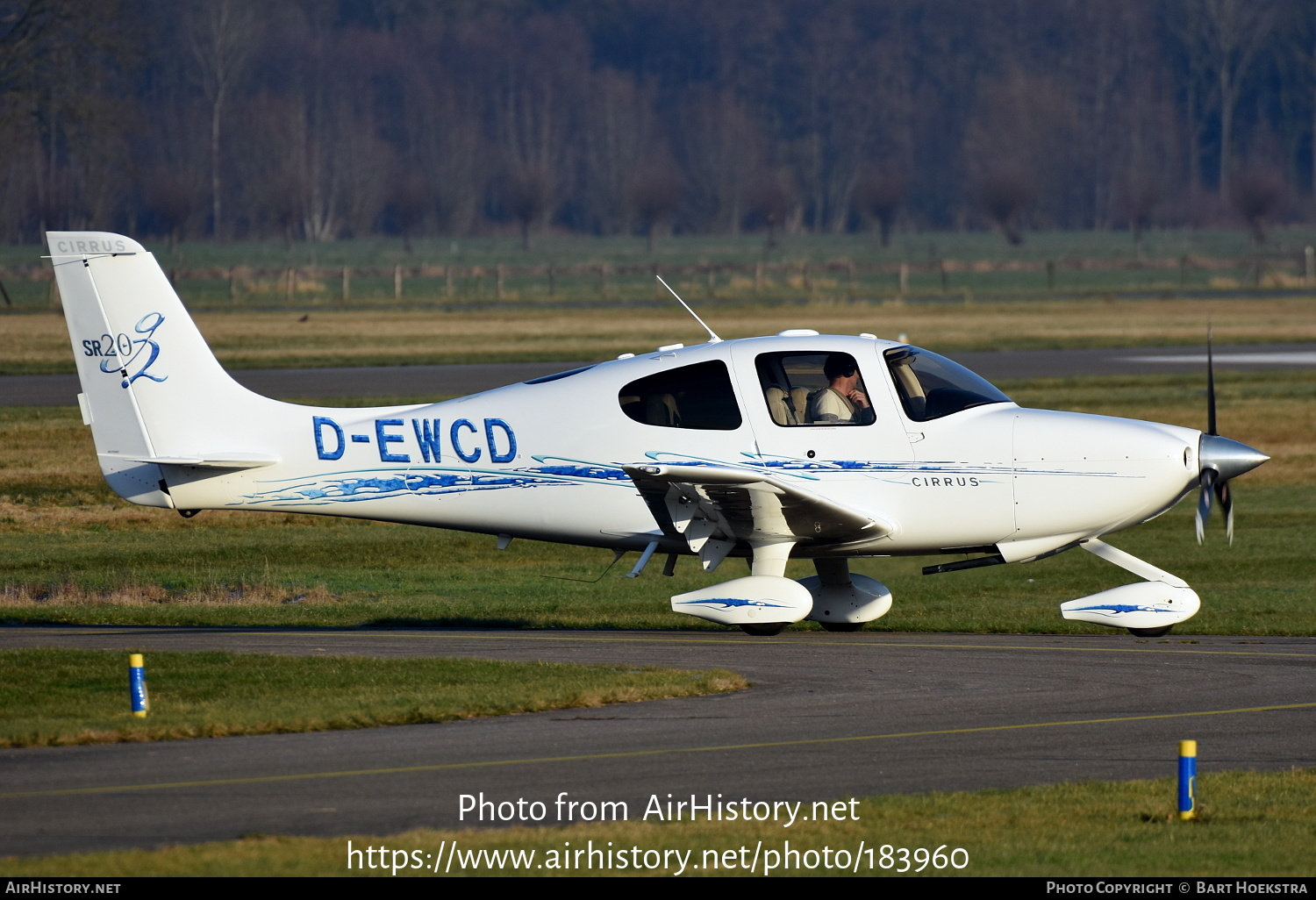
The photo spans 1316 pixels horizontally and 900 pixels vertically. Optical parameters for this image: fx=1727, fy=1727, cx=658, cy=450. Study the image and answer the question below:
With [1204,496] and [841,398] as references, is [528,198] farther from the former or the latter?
[1204,496]

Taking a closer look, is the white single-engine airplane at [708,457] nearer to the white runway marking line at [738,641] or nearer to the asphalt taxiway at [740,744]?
the white runway marking line at [738,641]

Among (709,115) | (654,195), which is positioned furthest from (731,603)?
(709,115)

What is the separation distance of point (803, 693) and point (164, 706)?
4390 mm

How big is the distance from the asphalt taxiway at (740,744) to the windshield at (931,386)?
1981 mm

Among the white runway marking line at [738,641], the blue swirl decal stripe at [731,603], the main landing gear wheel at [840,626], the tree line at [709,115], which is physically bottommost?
the main landing gear wheel at [840,626]

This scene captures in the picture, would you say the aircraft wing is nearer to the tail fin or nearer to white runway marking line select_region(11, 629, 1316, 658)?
white runway marking line select_region(11, 629, 1316, 658)

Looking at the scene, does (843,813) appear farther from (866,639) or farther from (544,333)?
(544,333)

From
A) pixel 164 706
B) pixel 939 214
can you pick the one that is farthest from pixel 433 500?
pixel 939 214

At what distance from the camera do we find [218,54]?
12875 cm

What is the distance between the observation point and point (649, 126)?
15412cm

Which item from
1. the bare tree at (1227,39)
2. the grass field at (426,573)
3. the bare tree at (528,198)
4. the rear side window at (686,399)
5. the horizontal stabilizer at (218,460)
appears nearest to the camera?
the rear side window at (686,399)

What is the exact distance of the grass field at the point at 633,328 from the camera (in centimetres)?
4262

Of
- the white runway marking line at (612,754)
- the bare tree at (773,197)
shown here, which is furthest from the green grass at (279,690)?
the bare tree at (773,197)

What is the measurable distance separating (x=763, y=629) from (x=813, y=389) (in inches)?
82.5
